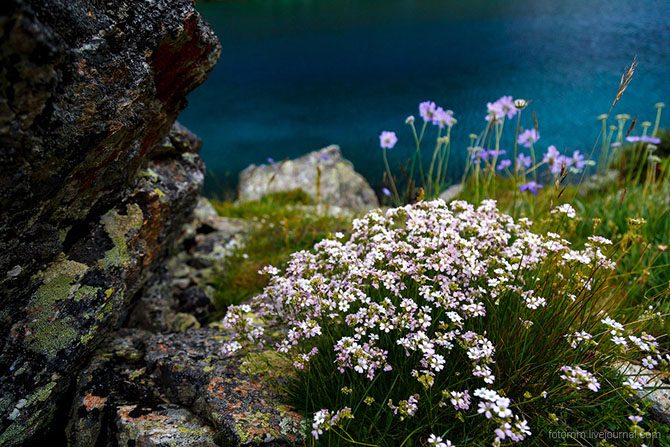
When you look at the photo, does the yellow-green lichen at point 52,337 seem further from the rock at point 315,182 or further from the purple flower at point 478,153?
the rock at point 315,182

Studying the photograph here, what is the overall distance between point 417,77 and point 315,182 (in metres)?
13.0

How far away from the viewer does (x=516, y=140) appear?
6.02m

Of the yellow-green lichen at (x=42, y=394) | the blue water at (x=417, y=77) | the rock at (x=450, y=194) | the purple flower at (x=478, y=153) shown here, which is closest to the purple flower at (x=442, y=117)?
the purple flower at (x=478, y=153)

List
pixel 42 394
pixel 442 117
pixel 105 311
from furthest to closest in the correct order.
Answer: pixel 442 117 < pixel 105 311 < pixel 42 394

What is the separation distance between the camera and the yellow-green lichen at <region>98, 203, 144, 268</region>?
12.5 feet

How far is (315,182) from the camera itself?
13172mm

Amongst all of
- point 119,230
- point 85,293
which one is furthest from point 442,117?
point 85,293

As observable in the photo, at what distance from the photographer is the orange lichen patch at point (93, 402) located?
3.39 metres

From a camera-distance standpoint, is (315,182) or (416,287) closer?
(416,287)

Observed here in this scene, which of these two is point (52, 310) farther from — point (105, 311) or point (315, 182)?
point (315, 182)

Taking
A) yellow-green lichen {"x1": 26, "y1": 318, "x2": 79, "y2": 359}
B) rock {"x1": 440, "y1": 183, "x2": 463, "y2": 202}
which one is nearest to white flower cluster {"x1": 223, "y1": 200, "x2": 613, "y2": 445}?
yellow-green lichen {"x1": 26, "y1": 318, "x2": 79, "y2": 359}

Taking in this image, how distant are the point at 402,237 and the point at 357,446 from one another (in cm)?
181

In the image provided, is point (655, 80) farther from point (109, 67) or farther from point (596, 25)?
point (109, 67)

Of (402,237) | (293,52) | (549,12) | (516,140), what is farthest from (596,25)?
(402,237)
